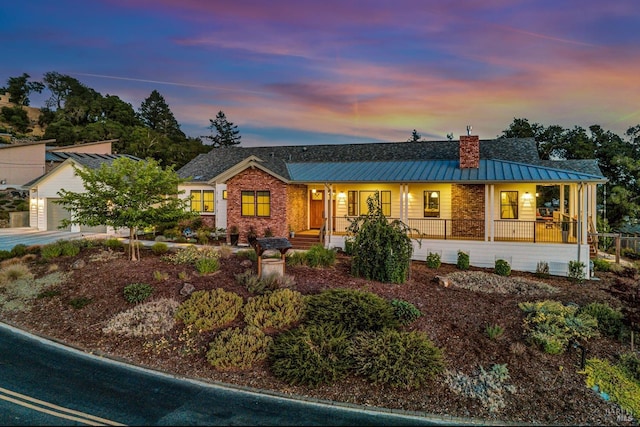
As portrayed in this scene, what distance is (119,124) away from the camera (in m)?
54.6

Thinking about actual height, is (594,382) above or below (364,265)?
below

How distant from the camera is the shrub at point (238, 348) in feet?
24.6

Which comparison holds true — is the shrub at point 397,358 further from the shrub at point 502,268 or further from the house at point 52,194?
the house at point 52,194

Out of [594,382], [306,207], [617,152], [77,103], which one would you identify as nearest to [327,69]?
[306,207]

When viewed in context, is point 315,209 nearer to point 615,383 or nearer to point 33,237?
point 615,383

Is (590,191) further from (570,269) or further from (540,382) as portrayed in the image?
(540,382)

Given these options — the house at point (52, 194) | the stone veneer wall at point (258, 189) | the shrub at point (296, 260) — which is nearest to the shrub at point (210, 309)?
the shrub at point (296, 260)

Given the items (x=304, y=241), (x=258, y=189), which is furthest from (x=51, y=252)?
(x=304, y=241)

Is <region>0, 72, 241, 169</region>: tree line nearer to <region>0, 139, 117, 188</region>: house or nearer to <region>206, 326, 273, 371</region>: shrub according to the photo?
<region>0, 139, 117, 188</region>: house

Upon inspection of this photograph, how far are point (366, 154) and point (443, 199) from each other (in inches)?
272

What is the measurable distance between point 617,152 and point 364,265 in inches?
957

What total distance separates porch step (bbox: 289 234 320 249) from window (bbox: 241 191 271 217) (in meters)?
1.99

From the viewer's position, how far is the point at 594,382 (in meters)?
6.78

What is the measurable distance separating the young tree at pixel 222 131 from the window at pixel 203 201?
4579 centimetres
